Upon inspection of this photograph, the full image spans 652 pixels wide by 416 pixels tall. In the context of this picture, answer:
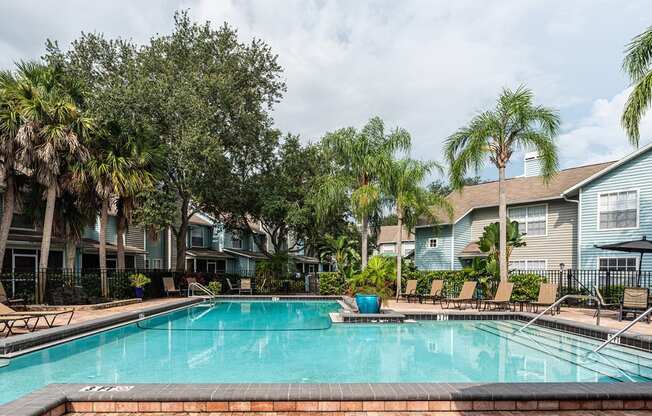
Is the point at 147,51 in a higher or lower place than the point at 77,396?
higher

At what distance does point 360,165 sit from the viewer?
22.1 m

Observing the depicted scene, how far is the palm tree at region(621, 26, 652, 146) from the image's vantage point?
11.9 metres

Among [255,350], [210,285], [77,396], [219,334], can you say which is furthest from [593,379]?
[210,285]

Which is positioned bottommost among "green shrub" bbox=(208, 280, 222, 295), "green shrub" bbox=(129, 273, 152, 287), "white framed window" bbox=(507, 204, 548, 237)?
"green shrub" bbox=(208, 280, 222, 295)

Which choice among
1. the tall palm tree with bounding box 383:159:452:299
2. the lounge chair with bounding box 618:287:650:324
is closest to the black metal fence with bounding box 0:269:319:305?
the tall palm tree with bounding box 383:159:452:299

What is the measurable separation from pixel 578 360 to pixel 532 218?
15589 mm

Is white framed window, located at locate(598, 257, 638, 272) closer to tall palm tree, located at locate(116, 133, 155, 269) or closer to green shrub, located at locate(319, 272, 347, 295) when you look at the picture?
green shrub, located at locate(319, 272, 347, 295)

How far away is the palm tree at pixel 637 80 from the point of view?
1188cm

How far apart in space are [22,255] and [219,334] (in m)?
14.0

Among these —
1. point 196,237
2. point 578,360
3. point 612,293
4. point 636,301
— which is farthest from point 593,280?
point 196,237

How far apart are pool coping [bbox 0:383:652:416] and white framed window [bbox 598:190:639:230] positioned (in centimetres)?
A: 1677

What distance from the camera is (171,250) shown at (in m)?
34.1

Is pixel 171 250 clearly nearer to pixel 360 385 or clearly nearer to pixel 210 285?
pixel 210 285

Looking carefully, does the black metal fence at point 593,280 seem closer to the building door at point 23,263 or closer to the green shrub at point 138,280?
the green shrub at point 138,280
